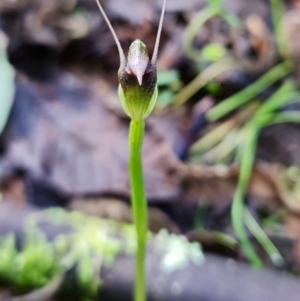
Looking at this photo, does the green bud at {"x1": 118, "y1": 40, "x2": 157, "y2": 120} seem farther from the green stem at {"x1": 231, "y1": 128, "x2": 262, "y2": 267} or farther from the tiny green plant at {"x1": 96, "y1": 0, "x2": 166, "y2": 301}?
the green stem at {"x1": 231, "y1": 128, "x2": 262, "y2": 267}

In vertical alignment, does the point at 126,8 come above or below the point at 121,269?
above

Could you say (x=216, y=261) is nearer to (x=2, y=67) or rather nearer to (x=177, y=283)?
(x=177, y=283)

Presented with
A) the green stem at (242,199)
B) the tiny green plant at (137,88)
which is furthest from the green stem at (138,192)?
the green stem at (242,199)

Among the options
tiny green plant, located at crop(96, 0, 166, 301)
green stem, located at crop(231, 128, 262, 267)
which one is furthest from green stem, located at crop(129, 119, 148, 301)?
green stem, located at crop(231, 128, 262, 267)

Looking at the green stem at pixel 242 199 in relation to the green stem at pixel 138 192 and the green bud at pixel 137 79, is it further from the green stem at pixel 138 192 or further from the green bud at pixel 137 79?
the green bud at pixel 137 79

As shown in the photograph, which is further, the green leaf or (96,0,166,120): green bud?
the green leaf

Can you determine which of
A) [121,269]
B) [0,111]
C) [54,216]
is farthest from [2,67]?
[121,269]
